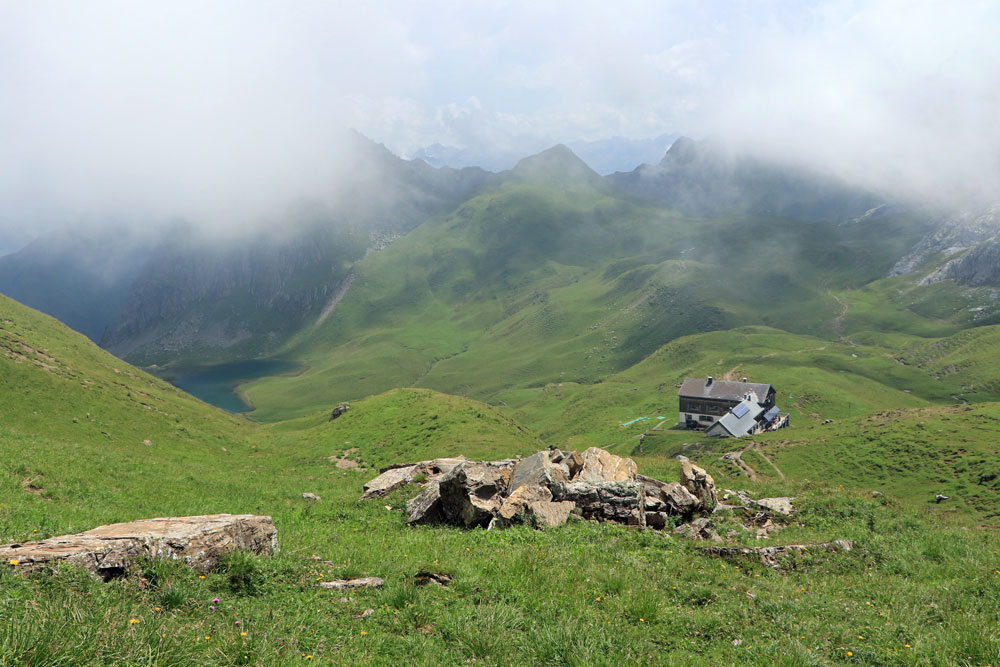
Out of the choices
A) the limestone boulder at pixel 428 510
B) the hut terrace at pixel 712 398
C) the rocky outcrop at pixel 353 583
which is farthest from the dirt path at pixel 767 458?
the rocky outcrop at pixel 353 583

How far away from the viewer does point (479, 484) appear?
75.3 ft

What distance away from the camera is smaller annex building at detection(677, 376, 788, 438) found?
397 ft

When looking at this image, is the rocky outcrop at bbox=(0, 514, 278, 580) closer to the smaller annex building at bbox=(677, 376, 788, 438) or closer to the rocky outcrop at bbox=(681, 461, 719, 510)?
the rocky outcrop at bbox=(681, 461, 719, 510)

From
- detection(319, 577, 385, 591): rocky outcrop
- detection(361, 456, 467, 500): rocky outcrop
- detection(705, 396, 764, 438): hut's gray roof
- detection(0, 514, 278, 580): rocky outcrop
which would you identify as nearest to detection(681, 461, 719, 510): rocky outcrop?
detection(361, 456, 467, 500): rocky outcrop

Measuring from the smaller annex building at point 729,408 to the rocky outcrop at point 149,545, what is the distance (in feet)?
397

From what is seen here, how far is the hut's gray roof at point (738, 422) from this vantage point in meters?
119

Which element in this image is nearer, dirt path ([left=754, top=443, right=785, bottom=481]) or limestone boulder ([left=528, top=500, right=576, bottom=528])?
limestone boulder ([left=528, top=500, right=576, bottom=528])

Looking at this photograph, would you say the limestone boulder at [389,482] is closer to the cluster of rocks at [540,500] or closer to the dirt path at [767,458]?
the cluster of rocks at [540,500]

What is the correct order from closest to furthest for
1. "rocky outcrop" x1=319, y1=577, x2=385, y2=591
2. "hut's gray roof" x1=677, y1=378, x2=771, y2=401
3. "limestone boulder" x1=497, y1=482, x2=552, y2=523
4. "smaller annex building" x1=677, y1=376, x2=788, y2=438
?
"rocky outcrop" x1=319, y1=577, x2=385, y2=591 < "limestone boulder" x1=497, y1=482, x2=552, y2=523 < "smaller annex building" x1=677, y1=376, x2=788, y2=438 < "hut's gray roof" x1=677, y1=378, x2=771, y2=401

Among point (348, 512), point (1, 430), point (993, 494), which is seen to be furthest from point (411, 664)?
point (993, 494)

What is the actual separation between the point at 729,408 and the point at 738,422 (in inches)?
375

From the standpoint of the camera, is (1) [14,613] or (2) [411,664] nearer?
(1) [14,613]

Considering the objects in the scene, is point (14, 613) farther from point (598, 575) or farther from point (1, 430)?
point (1, 430)

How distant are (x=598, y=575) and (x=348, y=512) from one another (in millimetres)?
14737
